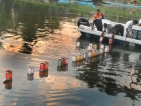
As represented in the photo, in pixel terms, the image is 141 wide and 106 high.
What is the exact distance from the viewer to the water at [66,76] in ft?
29.7

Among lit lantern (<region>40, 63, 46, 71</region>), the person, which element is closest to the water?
lit lantern (<region>40, 63, 46, 71</region>)

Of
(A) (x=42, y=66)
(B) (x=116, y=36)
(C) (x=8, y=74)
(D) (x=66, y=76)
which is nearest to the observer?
(C) (x=8, y=74)

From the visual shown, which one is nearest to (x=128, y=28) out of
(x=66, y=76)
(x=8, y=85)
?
(x=66, y=76)

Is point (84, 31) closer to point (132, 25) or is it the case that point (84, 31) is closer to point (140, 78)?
point (132, 25)

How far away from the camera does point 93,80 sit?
435 inches

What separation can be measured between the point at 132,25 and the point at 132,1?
45.5 metres

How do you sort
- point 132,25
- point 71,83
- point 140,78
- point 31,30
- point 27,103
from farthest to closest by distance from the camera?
point 31,30
point 132,25
point 140,78
point 71,83
point 27,103

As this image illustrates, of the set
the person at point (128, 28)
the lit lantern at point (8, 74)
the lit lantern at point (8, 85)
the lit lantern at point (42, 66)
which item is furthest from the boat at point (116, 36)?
the lit lantern at point (8, 85)

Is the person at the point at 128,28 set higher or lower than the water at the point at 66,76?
higher

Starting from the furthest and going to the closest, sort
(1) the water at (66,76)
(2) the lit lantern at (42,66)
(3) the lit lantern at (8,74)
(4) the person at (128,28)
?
(4) the person at (128,28) < (2) the lit lantern at (42,66) < (3) the lit lantern at (8,74) < (1) the water at (66,76)

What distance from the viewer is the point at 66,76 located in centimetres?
1121

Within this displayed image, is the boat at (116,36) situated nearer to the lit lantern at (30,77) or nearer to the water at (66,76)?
the water at (66,76)

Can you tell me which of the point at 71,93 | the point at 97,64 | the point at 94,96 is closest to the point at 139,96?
the point at 94,96

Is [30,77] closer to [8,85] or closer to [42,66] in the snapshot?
[42,66]
